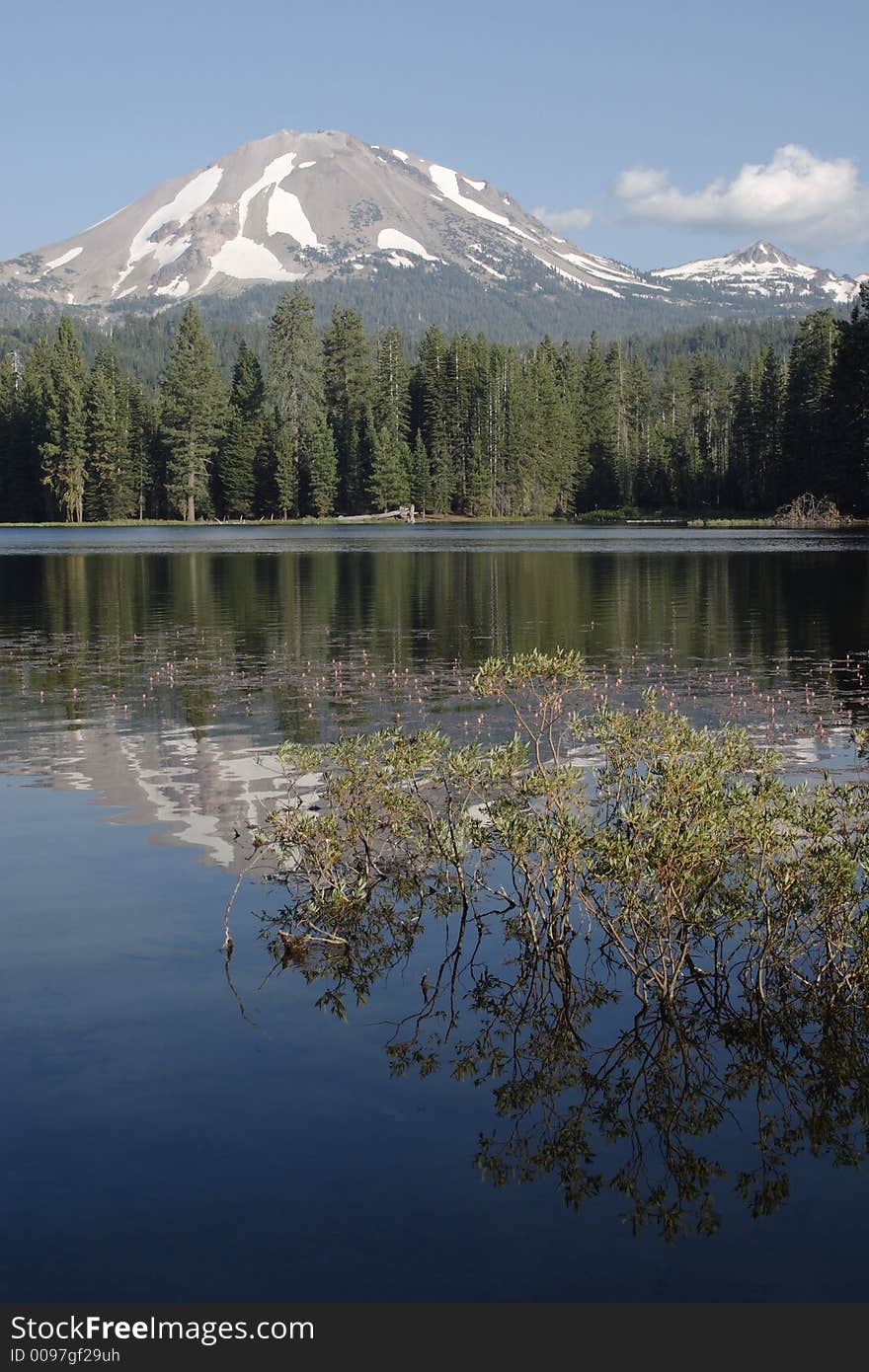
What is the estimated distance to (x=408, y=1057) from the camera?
10.4 metres

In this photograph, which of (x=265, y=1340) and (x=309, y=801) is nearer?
(x=265, y=1340)

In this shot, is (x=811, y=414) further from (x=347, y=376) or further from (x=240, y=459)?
(x=240, y=459)

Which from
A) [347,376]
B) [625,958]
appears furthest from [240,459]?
[625,958]

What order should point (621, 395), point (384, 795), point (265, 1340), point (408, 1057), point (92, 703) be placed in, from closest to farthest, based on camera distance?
1. point (265, 1340)
2. point (408, 1057)
3. point (384, 795)
4. point (92, 703)
5. point (621, 395)

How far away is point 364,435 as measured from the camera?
465 feet

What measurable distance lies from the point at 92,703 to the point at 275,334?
134034 mm

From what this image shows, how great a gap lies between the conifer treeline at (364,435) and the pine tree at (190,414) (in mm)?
198

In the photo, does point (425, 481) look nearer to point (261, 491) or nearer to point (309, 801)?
point (261, 491)

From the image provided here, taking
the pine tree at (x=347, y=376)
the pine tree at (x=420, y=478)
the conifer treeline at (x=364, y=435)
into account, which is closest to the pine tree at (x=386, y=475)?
the conifer treeline at (x=364, y=435)

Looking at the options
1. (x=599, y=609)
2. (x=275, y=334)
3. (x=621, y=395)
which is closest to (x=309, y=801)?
(x=599, y=609)

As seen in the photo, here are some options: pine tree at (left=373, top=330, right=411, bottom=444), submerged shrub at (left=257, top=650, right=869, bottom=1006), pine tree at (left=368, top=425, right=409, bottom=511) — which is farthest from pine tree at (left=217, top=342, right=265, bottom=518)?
submerged shrub at (left=257, top=650, right=869, bottom=1006)

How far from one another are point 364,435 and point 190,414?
1857cm

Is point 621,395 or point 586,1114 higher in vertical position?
point 621,395

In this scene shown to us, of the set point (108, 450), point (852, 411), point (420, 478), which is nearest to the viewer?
point (852, 411)
